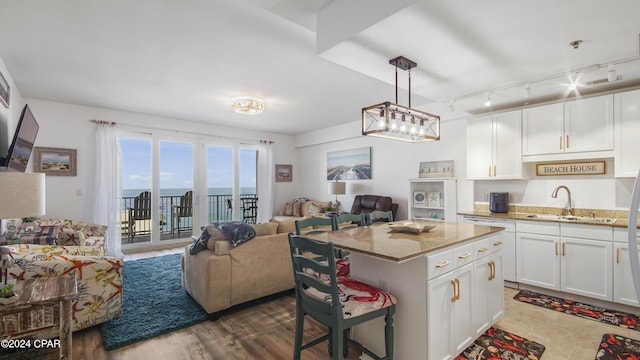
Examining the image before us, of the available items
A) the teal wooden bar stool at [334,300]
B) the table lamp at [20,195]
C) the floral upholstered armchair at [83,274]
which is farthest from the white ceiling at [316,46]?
the floral upholstered armchair at [83,274]

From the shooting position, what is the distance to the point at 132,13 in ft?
7.43

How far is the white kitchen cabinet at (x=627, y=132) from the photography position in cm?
298

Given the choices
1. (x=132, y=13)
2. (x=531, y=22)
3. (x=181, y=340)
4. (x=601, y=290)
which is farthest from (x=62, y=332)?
(x=601, y=290)

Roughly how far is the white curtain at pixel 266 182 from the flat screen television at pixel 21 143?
4.35 metres

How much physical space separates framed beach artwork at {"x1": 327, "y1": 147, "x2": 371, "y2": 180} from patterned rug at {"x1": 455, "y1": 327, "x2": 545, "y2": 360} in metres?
4.07

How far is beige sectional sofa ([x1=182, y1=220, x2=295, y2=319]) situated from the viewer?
277 cm

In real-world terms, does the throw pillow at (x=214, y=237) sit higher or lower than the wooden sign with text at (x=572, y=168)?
lower

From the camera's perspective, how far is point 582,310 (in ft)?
9.70

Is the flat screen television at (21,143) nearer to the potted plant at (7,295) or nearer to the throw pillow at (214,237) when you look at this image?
the potted plant at (7,295)

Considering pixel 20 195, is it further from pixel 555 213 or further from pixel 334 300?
pixel 555 213

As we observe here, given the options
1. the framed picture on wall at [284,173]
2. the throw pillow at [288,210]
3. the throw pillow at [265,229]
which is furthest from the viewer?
the framed picture on wall at [284,173]

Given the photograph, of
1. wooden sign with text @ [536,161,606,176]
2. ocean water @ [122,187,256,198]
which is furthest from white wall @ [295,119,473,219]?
ocean water @ [122,187,256,198]

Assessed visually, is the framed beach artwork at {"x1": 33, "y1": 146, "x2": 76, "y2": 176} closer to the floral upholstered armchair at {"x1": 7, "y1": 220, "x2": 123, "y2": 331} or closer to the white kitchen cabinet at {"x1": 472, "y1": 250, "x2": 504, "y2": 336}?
the floral upholstered armchair at {"x1": 7, "y1": 220, "x2": 123, "y2": 331}

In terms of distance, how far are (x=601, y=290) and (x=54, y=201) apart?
7531 millimetres
